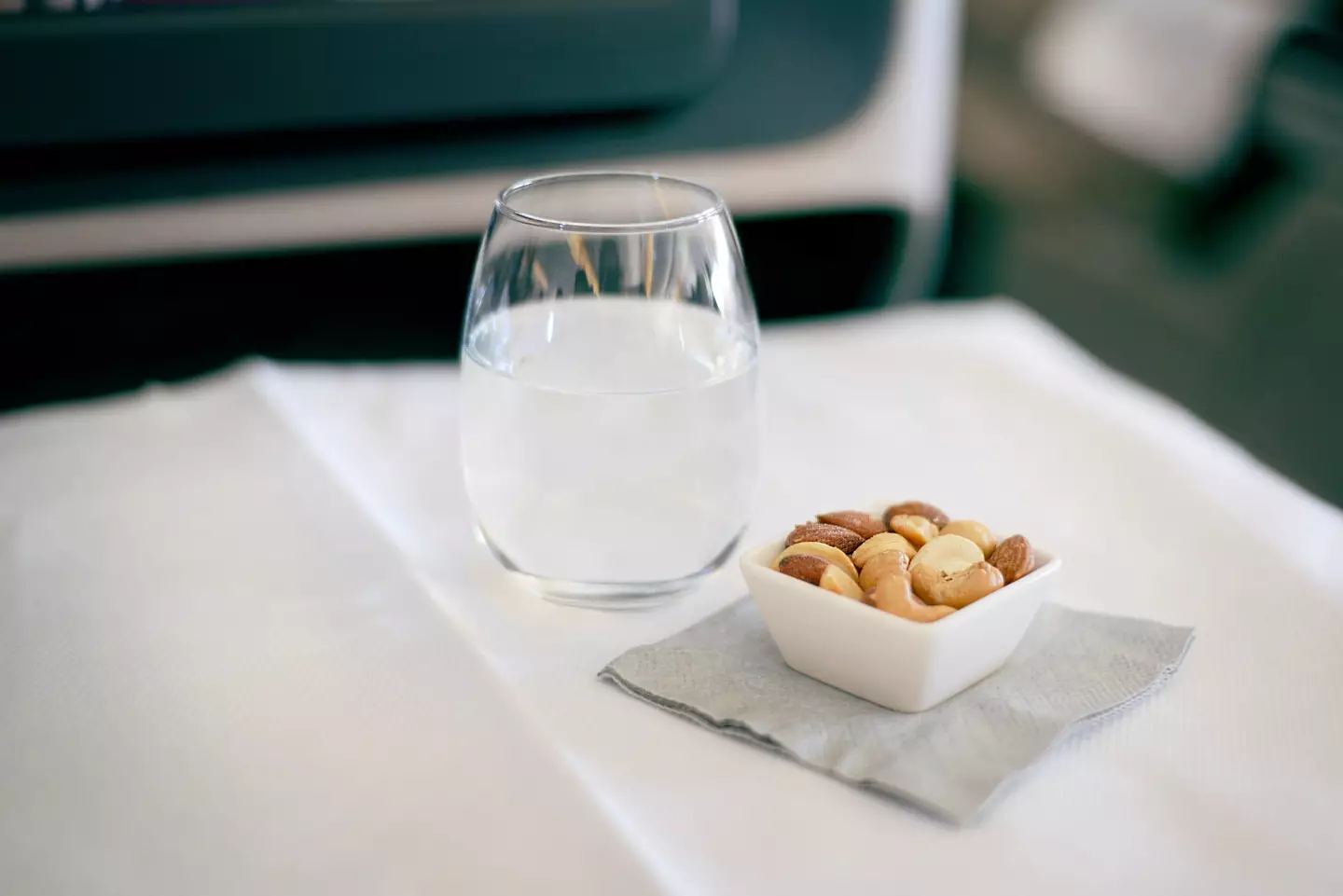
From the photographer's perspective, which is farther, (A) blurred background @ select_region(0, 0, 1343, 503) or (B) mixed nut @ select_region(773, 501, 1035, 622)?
(A) blurred background @ select_region(0, 0, 1343, 503)

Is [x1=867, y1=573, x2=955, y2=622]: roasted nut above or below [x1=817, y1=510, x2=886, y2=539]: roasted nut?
above

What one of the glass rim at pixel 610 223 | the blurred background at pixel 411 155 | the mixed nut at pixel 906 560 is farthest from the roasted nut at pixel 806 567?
the blurred background at pixel 411 155

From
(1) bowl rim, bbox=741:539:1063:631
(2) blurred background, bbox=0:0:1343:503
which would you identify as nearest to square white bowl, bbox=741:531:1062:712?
(1) bowl rim, bbox=741:539:1063:631

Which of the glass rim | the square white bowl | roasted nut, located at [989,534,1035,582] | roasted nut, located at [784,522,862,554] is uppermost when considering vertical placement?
the glass rim

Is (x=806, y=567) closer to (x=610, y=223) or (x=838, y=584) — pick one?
(x=838, y=584)

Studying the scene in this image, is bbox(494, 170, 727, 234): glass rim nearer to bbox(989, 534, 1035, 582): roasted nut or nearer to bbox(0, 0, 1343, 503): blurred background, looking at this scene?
bbox(989, 534, 1035, 582): roasted nut

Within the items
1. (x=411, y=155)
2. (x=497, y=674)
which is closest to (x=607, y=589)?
(x=497, y=674)

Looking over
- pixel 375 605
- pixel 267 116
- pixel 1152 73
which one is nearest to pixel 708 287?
pixel 375 605

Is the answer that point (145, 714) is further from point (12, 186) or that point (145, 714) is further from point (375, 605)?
point (12, 186)
